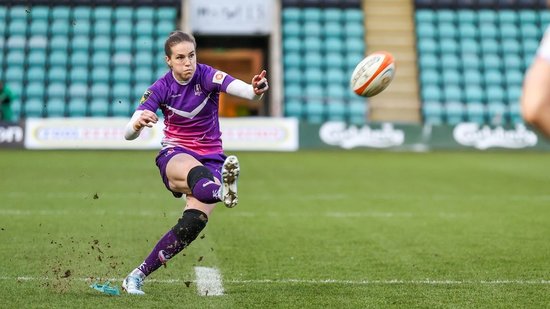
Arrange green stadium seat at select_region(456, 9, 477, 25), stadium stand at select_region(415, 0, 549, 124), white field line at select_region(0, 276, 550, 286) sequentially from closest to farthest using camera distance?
white field line at select_region(0, 276, 550, 286), stadium stand at select_region(415, 0, 549, 124), green stadium seat at select_region(456, 9, 477, 25)

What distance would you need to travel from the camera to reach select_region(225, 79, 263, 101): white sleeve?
568 centimetres

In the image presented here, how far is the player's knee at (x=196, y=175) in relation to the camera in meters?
5.60

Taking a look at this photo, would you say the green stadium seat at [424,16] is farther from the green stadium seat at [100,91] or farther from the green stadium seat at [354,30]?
the green stadium seat at [100,91]

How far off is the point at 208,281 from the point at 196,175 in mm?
908

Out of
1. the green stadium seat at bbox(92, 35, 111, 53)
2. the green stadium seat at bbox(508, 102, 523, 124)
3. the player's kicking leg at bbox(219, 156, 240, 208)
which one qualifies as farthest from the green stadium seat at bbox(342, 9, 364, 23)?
the player's kicking leg at bbox(219, 156, 240, 208)

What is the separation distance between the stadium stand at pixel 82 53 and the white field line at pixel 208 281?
18309 mm

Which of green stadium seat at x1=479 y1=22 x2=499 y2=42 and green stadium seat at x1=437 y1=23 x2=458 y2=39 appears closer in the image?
green stadium seat at x1=437 y1=23 x2=458 y2=39

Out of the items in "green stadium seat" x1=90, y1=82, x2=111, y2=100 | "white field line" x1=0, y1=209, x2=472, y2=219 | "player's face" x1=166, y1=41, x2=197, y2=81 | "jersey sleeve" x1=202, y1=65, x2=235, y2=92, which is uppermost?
"player's face" x1=166, y1=41, x2=197, y2=81

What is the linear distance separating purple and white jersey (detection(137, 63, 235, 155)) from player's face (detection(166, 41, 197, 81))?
13cm

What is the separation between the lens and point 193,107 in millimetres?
5953

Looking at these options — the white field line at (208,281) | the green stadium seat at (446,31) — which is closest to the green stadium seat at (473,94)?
the green stadium seat at (446,31)

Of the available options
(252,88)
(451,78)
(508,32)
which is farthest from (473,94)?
(252,88)

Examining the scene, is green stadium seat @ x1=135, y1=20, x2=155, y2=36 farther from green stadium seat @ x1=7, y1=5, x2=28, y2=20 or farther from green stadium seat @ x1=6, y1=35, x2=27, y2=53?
green stadium seat @ x1=7, y1=5, x2=28, y2=20

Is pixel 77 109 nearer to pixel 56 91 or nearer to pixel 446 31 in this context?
pixel 56 91
